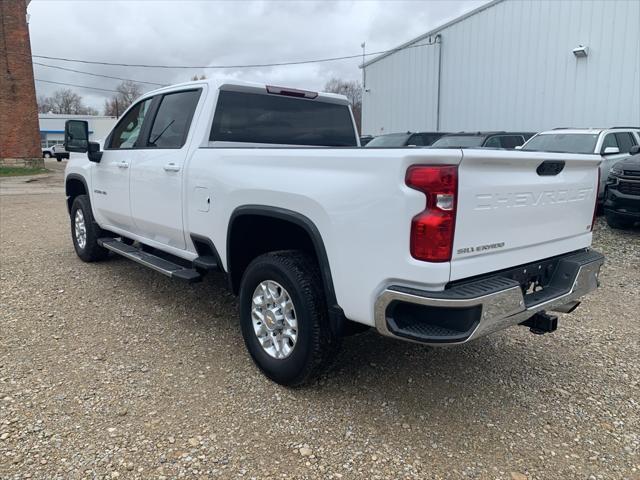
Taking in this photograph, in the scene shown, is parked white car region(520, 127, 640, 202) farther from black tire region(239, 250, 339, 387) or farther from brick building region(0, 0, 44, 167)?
brick building region(0, 0, 44, 167)

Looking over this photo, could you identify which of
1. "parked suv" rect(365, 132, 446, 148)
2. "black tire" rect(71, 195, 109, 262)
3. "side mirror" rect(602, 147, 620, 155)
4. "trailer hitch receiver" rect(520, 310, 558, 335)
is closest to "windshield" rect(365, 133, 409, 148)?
"parked suv" rect(365, 132, 446, 148)

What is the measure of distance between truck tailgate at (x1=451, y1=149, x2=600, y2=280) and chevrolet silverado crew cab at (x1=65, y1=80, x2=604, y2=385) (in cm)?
1

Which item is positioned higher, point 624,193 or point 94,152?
point 94,152

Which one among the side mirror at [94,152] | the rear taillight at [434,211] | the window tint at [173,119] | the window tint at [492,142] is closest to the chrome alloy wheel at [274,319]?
the rear taillight at [434,211]

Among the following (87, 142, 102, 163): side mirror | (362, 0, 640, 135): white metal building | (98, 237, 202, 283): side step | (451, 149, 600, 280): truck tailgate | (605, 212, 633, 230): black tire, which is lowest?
(605, 212, 633, 230): black tire

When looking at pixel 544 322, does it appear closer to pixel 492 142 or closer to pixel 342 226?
pixel 342 226

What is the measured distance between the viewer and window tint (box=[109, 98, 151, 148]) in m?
5.07

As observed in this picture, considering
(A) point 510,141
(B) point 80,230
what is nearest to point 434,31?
(A) point 510,141

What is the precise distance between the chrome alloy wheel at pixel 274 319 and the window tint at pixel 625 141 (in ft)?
31.7

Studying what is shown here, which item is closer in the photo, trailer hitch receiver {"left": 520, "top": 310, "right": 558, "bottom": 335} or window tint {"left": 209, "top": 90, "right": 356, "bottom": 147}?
trailer hitch receiver {"left": 520, "top": 310, "right": 558, "bottom": 335}

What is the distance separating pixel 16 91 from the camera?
2186 centimetres

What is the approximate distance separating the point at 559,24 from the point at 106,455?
16.4m

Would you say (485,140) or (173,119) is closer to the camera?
(173,119)

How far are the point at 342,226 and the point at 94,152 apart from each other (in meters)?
3.94
